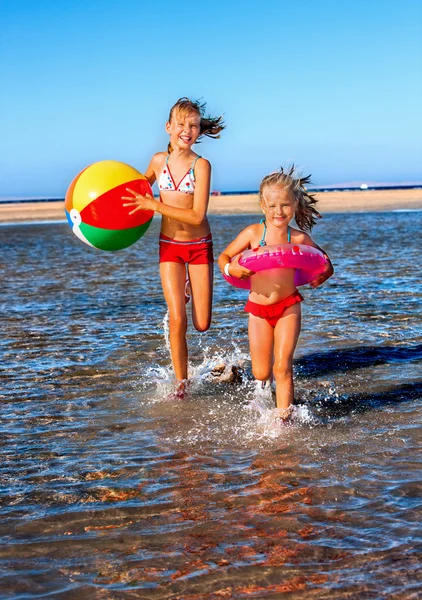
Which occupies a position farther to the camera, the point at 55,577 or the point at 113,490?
the point at 113,490

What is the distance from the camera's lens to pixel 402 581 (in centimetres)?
339

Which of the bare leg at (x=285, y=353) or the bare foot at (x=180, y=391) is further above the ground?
the bare leg at (x=285, y=353)

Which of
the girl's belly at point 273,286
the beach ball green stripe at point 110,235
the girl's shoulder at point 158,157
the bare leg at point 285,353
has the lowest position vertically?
the bare leg at point 285,353

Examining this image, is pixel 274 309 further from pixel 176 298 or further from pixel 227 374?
pixel 227 374

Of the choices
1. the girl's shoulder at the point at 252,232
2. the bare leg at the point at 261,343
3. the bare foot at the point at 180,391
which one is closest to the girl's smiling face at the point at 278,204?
the girl's shoulder at the point at 252,232

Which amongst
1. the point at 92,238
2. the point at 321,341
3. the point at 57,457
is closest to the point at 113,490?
the point at 57,457

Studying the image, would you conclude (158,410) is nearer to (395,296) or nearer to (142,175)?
(142,175)

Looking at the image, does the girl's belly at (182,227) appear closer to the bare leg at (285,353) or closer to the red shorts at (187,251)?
the red shorts at (187,251)

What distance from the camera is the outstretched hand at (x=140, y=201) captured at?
20.8 feet

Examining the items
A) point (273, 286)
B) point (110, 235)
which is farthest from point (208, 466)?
point (110, 235)

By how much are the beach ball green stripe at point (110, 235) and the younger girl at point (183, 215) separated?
0.68ft

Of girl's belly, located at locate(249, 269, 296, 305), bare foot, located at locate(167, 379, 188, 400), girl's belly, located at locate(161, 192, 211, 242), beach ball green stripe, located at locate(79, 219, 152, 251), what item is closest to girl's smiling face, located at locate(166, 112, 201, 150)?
girl's belly, located at locate(161, 192, 211, 242)

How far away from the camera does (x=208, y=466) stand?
16.1 feet

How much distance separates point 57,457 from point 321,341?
413 centimetres
